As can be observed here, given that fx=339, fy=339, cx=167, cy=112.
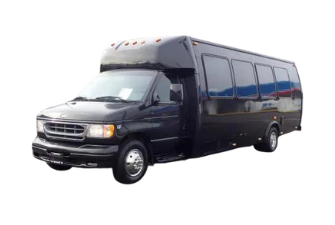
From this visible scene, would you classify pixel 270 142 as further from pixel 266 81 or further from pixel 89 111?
pixel 89 111

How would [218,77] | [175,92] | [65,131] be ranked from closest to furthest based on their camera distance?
1. [65,131]
2. [175,92]
3. [218,77]

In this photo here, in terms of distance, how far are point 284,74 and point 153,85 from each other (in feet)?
25.1

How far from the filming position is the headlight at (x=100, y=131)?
6938 mm

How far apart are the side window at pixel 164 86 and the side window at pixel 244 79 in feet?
8.98

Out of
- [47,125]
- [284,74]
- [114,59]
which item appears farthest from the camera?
[284,74]

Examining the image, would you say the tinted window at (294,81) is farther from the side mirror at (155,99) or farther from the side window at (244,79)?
the side mirror at (155,99)

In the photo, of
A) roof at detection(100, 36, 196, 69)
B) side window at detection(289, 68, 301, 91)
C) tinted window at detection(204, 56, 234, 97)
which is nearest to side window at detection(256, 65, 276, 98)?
side window at detection(289, 68, 301, 91)

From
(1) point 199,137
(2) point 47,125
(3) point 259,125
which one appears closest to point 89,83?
(2) point 47,125

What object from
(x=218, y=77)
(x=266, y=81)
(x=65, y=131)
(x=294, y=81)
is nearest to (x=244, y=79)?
(x=218, y=77)

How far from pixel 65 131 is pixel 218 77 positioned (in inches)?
177

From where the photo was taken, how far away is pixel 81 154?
23.0 feet

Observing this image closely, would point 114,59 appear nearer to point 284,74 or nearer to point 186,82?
point 186,82

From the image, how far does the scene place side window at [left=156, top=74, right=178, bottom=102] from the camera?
8.12 meters

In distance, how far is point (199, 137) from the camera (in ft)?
29.1
